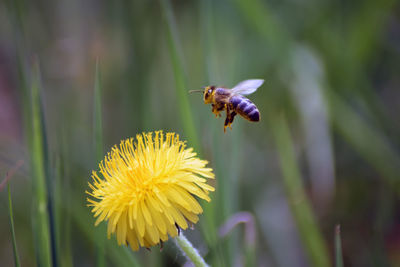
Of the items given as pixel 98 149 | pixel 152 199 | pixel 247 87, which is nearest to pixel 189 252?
pixel 152 199

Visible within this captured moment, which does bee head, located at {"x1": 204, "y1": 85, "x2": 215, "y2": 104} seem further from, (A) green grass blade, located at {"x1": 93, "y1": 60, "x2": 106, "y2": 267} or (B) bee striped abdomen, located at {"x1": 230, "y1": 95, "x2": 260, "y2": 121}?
(A) green grass blade, located at {"x1": 93, "y1": 60, "x2": 106, "y2": 267}

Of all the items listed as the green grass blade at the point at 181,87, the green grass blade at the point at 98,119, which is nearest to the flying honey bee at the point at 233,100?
the green grass blade at the point at 181,87

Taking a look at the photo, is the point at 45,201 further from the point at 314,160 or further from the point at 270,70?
the point at 270,70

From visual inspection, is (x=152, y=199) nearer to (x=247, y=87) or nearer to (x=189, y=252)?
(x=189, y=252)

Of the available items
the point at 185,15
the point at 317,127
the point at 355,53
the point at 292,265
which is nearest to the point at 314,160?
the point at 317,127

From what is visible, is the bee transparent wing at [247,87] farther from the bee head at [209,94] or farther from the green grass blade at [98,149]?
the green grass blade at [98,149]
